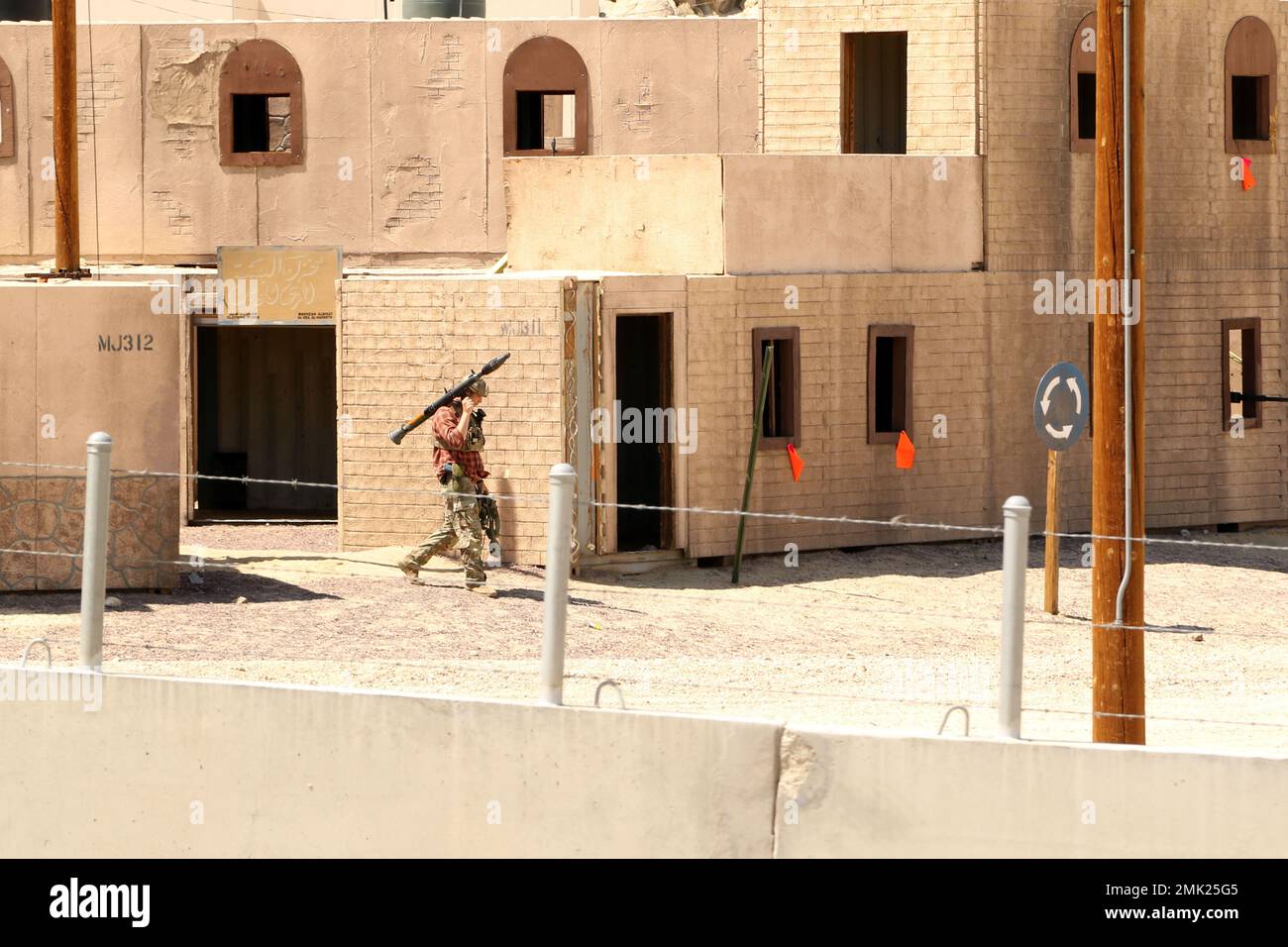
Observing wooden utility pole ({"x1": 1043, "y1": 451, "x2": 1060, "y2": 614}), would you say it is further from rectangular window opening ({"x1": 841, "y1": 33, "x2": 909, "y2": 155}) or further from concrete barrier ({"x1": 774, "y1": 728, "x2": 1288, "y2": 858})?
concrete barrier ({"x1": 774, "y1": 728, "x2": 1288, "y2": 858})

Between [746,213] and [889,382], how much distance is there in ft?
8.72

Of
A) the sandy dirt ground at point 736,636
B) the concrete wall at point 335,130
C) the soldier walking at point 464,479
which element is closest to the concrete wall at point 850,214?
the sandy dirt ground at point 736,636

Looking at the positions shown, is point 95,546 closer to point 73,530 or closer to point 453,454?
point 73,530

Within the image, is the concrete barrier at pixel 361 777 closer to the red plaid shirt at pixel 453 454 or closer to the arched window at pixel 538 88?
the red plaid shirt at pixel 453 454

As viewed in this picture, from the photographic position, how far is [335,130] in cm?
2456

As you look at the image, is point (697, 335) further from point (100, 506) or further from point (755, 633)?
point (100, 506)

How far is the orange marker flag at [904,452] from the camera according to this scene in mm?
20328

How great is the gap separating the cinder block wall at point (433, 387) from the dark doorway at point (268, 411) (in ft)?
25.4

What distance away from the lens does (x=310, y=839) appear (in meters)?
8.97

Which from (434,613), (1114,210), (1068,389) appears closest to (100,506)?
(1114,210)

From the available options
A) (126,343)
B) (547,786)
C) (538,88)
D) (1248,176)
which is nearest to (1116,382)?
(547,786)

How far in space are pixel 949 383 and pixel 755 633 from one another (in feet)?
18.7

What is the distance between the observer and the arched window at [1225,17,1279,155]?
73.2 ft

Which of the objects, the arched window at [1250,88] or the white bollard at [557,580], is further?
the arched window at [1250,88]
